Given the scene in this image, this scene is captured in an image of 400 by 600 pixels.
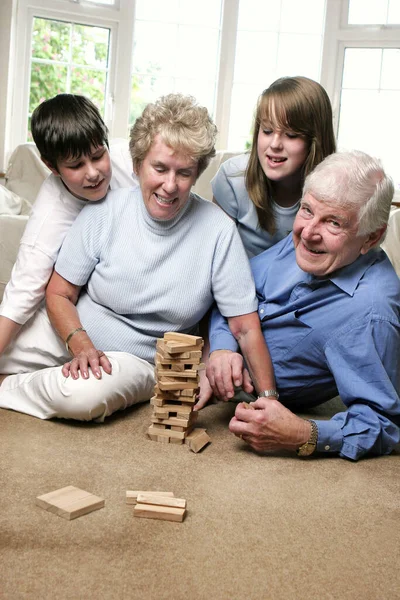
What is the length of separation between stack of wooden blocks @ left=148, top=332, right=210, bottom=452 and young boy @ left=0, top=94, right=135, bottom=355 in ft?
1.87

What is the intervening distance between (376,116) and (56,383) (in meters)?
4.26

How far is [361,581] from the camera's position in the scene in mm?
1505

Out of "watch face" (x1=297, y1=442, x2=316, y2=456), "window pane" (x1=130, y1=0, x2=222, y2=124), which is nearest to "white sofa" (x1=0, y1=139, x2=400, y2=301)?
"window pane" (x1=130, y1=0, x2=222, y2=124)

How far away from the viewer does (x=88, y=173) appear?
2312 millimetres

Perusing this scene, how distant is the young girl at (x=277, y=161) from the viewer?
2379mm

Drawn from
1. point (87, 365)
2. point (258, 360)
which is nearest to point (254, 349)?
point (258, 360)

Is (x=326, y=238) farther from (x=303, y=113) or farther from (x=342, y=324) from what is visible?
(x=303, y=113)

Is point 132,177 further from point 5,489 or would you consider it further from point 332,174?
point 5,489

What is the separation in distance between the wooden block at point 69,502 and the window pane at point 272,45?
4.44m

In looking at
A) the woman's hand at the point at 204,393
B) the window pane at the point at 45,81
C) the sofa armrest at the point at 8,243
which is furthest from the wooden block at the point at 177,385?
the window pane at the point at 45,81

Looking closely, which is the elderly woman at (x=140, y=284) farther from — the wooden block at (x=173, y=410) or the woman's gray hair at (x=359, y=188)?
the woman's gray hair at (x=359, y=188)

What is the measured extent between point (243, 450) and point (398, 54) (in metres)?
4.41

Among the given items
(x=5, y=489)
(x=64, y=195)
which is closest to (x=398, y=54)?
(x=64, y=195)

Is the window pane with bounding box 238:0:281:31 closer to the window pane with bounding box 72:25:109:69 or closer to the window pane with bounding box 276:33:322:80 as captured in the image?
the window pane with bounding box 276:33:322:80
